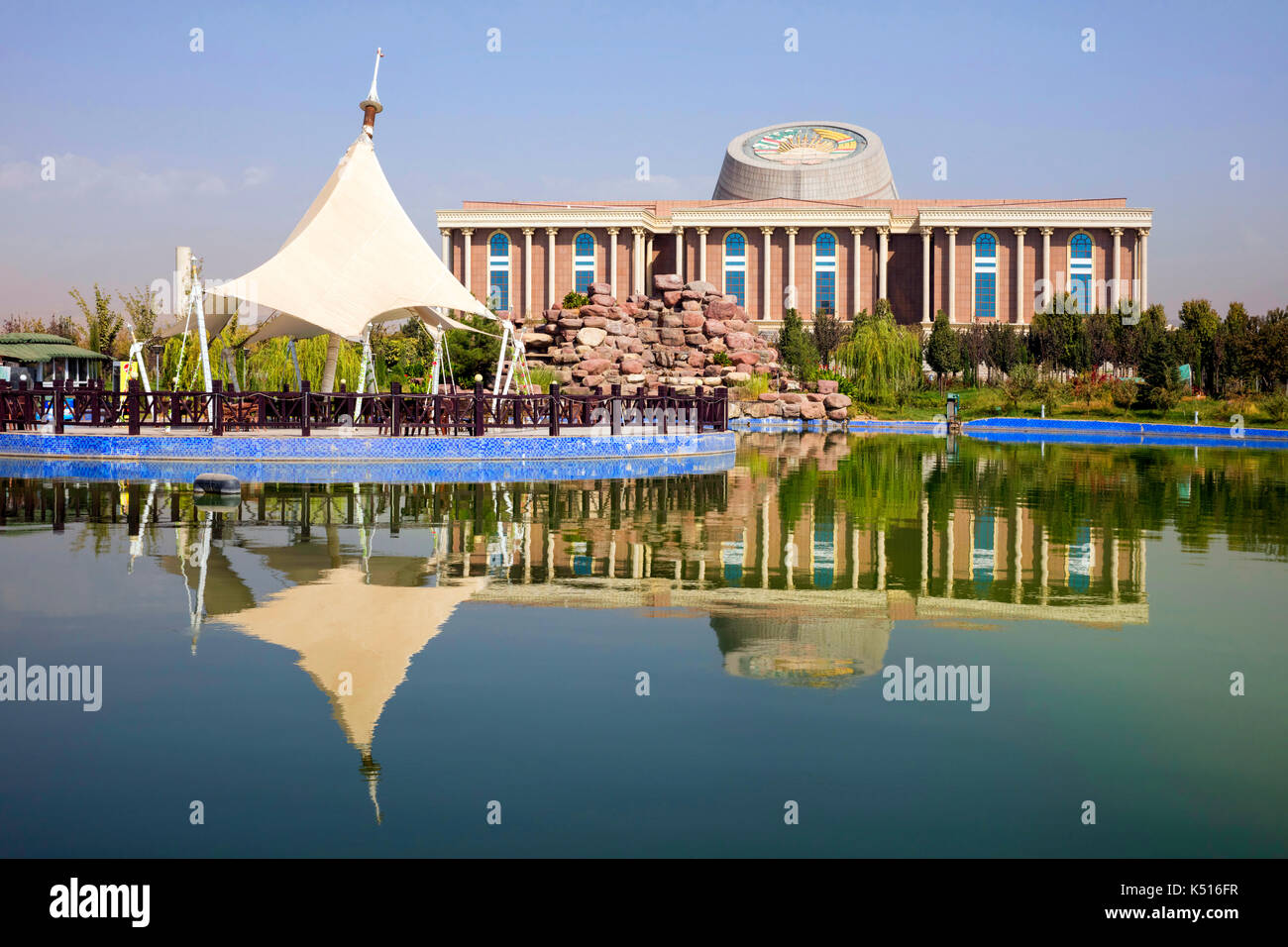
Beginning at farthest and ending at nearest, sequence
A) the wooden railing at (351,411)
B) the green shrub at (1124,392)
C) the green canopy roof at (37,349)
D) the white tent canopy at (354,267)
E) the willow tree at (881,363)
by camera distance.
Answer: the willow tree at (881,363) < the green shrub at (1124,392) < the green canopy roof at (37,349) < the white tent canopy at (354,267) < the wooden railing at (351,411)

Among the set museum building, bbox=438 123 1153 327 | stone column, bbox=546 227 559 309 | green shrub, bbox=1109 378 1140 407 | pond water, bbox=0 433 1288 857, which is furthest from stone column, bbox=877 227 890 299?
pond water, bbox=0 433 1288 857

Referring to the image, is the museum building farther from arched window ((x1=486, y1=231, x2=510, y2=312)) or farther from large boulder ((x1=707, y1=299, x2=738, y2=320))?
large boulder ((x1=707, y1=299, x2=738, y2=320))

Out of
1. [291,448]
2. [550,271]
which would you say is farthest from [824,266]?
[291,448]

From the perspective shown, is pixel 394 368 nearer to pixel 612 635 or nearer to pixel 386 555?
pixel 386 555

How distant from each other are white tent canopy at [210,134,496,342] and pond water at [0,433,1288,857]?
12.9m

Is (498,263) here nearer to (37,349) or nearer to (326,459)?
(37,349)

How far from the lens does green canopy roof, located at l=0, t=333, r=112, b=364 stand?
1593 inches


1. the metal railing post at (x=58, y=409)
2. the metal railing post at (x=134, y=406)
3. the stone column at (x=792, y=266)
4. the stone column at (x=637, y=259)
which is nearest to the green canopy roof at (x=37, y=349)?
the metal railing post at (x=58, y=409)

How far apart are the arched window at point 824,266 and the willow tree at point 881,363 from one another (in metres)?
24.3

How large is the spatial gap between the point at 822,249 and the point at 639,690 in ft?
254

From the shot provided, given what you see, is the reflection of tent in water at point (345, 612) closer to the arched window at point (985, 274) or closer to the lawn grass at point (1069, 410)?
the lawn grass at point (1069, 410)

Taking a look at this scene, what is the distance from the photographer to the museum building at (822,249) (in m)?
79.6

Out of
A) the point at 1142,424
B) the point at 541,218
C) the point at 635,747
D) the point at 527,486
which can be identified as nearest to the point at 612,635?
the point at 635,747
